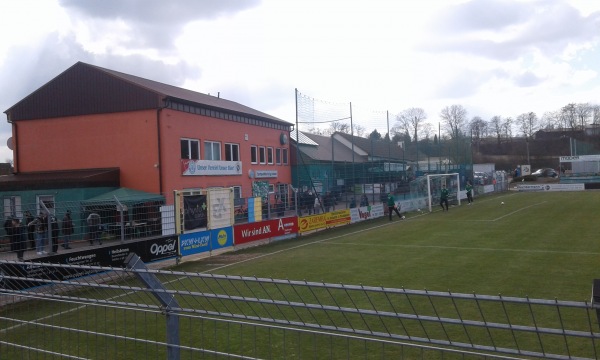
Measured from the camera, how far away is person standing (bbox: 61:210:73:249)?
14241mm

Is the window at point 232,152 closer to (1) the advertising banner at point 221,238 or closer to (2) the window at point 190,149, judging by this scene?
(2) the window at point 190,149

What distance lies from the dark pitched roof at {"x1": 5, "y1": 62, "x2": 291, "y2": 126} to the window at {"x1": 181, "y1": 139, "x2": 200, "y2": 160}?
2.19 metres

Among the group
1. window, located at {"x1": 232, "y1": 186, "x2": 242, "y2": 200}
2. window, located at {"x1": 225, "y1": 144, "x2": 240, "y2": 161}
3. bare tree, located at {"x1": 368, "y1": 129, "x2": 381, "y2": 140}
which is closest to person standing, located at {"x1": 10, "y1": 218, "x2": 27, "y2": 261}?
window, located at {"x1": 232, "y1": 186, "x2": 242, "y2": 200}

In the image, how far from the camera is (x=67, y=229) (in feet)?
48.0

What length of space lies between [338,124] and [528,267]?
73.2 feet

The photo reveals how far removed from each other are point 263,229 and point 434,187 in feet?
83.7

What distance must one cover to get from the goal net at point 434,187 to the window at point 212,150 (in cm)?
1512

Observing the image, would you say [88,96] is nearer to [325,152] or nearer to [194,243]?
[194,243]

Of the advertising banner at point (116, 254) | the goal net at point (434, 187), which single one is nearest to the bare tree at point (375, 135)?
the goal net at point (434, 187)

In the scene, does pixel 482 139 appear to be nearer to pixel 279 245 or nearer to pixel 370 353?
pixel 279 245

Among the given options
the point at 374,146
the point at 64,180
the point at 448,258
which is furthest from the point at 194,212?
the point at 374,146

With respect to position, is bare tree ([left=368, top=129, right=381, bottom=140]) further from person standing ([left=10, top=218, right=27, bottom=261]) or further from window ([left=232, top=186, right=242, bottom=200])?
person standing ([left=10, top=218, right=27, bottom=261])

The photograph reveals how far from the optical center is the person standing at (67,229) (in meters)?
14.2

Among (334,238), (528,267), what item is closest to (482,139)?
(334,238)
